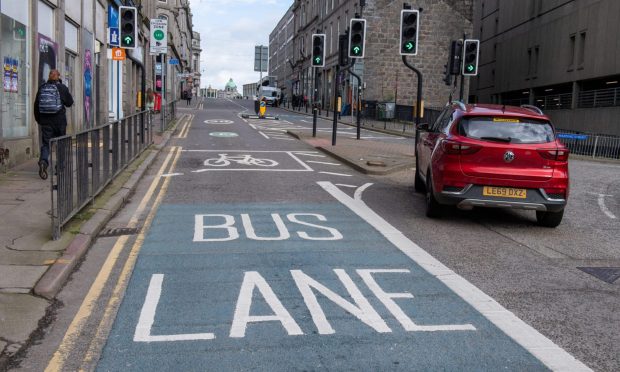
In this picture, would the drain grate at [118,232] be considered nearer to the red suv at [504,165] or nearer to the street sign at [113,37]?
the red suv at [504,165]

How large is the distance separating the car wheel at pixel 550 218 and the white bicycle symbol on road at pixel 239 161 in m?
7.92

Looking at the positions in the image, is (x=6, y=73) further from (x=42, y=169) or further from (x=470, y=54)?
(x=470, y=54)

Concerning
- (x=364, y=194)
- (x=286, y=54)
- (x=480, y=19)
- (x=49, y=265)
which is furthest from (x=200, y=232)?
(x=286, y=54)

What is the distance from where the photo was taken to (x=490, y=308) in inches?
209

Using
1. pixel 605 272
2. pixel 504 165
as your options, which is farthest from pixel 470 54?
pixel 605 272

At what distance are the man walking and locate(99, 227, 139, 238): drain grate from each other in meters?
4.03

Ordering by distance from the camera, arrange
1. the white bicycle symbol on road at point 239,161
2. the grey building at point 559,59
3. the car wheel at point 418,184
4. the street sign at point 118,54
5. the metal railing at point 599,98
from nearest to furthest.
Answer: the car wheel at point 418,184, the white bicycle symbol on road at point 239,161, the street sign at point 118,54, the metal railing at point 599,98, the grey building at point 559,59

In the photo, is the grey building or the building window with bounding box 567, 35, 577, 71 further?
the building window with bounding box 567, 35, 577, 71

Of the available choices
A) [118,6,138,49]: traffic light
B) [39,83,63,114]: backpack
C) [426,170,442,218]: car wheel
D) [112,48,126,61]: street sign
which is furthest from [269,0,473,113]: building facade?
[426,170,442,218]: car wheel

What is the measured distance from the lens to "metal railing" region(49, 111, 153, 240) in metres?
7.04

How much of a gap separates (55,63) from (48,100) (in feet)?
17.7

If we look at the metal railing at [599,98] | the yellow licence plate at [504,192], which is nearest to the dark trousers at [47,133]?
the yellow licence plate at [504,192]

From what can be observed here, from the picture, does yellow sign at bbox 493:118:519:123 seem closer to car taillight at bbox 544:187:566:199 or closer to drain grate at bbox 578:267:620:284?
car taillight at bbox 544:187:566:199

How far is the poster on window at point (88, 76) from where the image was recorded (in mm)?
20422
